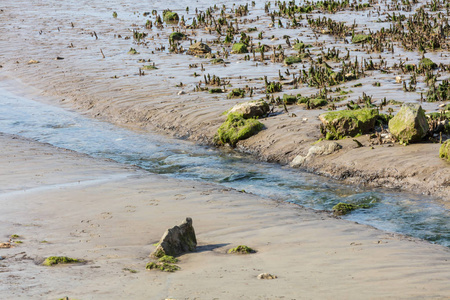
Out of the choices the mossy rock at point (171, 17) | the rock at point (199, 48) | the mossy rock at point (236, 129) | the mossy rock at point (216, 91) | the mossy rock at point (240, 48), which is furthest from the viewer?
the mossy rock at point (171, 17)

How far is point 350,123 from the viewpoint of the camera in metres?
11.0

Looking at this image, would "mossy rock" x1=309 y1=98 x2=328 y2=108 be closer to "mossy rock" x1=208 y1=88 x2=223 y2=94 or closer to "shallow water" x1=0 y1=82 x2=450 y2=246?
"shallow water" x1=0 y1=82 x2=450 y2=246

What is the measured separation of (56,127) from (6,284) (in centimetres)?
1008

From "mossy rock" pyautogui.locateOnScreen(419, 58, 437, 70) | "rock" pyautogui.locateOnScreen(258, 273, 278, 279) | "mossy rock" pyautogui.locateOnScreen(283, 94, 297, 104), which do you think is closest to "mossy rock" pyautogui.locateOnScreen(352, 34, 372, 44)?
"mossy rock" pyautogui.locateOnScreen(419, 58, 437, 70)

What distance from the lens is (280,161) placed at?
1102 centimetres

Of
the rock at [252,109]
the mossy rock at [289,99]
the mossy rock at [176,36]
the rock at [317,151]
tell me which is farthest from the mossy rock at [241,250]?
the mossy rock at [176,36]

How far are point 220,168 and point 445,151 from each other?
3904mm

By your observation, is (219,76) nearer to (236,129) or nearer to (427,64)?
(236,129)

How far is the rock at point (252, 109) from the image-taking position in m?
12.6

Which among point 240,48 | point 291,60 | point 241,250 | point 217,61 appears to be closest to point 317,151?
point 241,250

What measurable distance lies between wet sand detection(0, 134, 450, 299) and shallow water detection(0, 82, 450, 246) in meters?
0.76

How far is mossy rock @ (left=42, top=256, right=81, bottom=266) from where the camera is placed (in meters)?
5.46

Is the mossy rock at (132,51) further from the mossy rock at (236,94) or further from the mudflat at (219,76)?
the mossy rock at (236,94)

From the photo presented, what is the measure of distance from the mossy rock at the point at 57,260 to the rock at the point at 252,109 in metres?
7.48
